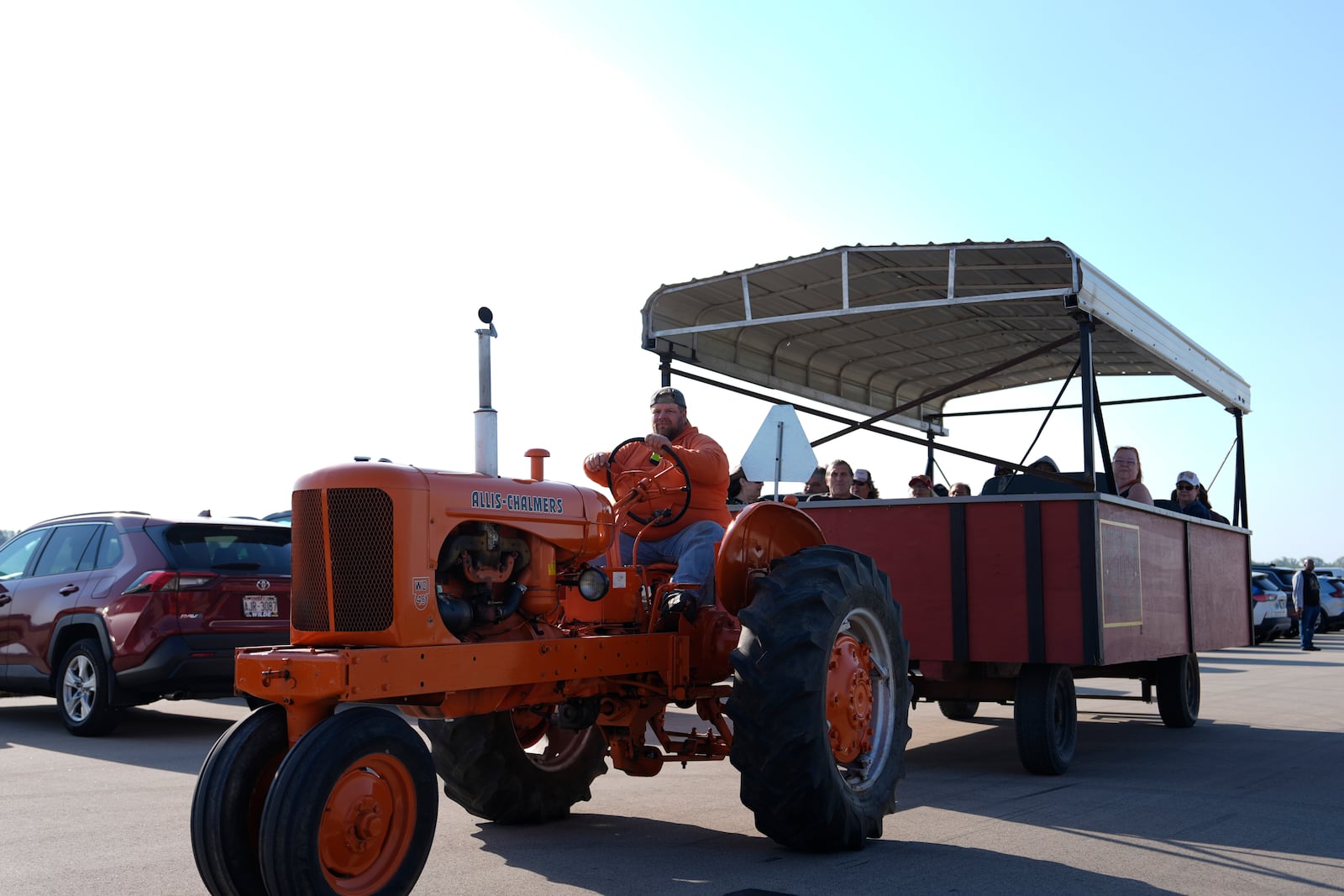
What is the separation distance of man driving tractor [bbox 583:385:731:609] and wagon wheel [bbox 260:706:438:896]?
1.94m

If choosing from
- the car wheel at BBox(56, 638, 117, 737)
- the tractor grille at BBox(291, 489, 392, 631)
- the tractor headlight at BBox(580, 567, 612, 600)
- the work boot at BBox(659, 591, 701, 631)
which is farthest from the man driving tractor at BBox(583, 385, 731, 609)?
the car wheel at BBox(56, 638, 117, 737)

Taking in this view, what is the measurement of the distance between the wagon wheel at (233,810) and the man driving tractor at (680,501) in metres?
2.23

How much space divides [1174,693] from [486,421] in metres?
7.46

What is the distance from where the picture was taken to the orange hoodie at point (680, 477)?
19.4 feet

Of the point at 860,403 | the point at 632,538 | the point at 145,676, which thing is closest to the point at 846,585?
the point at 632,538

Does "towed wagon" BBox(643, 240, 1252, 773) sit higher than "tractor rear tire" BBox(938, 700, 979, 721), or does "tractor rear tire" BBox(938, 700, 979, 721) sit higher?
"towed wagon" BBox(643, 240, 1252, 773)

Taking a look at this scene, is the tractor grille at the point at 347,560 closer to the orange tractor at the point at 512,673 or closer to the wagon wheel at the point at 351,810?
the orange tractor at the point at 512,673

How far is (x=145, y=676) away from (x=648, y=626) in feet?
15.2

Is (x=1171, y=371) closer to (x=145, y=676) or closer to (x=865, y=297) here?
(x=865, y=297)

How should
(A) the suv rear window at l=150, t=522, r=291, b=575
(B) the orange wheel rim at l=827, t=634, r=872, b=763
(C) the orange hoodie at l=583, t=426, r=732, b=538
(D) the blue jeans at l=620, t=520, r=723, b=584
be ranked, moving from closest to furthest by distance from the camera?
(B) the orange wheel rim at l=827, t=634, r=872, b=763
(D) the blue jeans at l=620, t=520, r=723, b=584
(C) the orange hoodie at l=583, t=426, r=732, b=538
(A) the suv rear window at l=150, t=522, r=291, b=575

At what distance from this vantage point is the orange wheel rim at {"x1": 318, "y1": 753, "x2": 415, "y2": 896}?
12.4 feet

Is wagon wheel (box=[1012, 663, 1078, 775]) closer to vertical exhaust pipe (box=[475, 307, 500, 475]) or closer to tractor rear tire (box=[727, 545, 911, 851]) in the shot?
tractor rear tire (box=[727, 545, 911, 851])

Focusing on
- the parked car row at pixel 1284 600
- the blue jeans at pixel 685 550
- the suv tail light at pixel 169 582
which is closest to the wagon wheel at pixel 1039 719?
the blue jeans at pixel 685 550

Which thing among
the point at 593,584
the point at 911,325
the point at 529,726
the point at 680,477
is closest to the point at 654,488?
the point at 680,477
